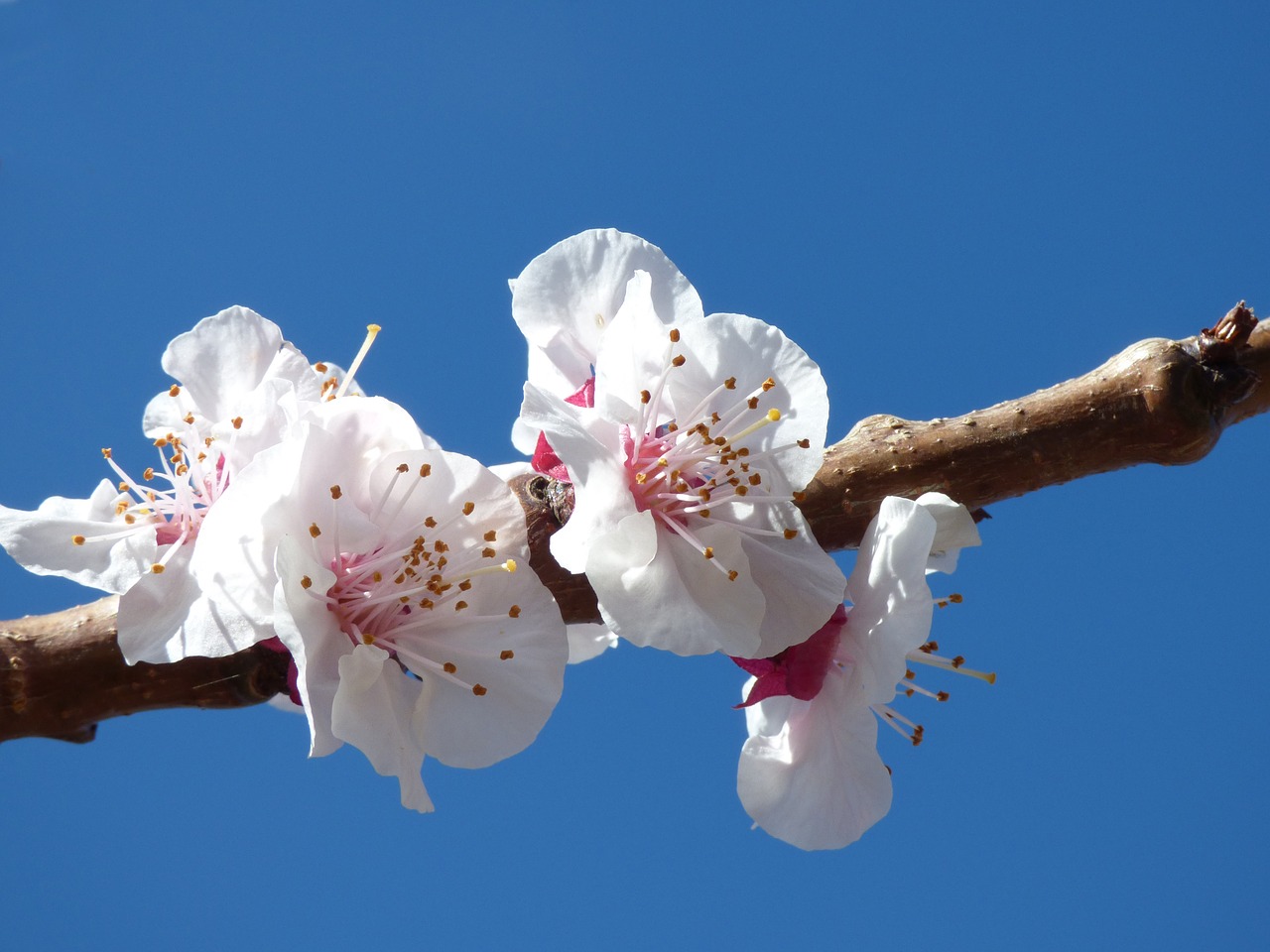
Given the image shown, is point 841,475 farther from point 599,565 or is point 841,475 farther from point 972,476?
point 599,565

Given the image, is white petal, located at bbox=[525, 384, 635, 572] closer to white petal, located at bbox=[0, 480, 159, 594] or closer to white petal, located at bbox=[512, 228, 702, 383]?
white petal, located at bbox=[512, 228, 702, 383]

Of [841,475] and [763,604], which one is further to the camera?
[841,475]

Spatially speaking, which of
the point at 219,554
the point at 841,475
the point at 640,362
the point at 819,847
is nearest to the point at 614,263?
the point at 640,362

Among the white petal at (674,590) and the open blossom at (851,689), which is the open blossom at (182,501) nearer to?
the white petal at (674,590)

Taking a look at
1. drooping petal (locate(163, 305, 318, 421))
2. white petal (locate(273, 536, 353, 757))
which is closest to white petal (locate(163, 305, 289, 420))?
drooping petal (locate(163, 305, 318, 421))

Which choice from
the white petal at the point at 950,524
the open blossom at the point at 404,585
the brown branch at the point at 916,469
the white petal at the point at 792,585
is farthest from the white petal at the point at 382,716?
the white petal at the point at 950,524

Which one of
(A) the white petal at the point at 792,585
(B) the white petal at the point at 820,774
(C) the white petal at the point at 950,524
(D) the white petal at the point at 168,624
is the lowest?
(D) the white petal at the point at 168,624

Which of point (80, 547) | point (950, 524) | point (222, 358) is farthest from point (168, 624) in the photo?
point (950, 524)
